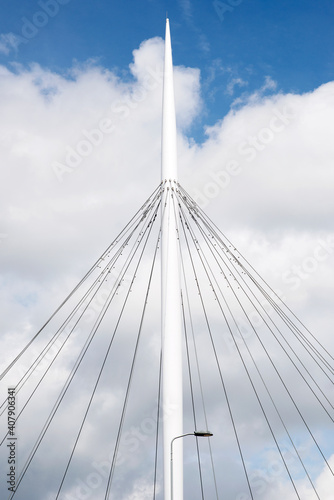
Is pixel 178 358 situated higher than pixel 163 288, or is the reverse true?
pixel 163 288

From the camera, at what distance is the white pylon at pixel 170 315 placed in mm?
27406

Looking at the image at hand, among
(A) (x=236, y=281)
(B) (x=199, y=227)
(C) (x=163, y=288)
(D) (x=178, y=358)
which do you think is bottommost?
(D) (x=178, y=358)

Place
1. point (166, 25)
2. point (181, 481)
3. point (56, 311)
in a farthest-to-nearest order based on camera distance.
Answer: point (166, 25)
point (56, 311)
point (181, 481)

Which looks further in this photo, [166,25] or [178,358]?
[166,25]

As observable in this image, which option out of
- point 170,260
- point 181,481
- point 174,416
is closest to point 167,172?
point 170,260

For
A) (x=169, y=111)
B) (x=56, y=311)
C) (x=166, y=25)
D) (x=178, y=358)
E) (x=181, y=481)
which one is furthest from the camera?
(x=166, y=25)

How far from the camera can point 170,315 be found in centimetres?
2930

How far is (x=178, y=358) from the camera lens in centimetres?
2891

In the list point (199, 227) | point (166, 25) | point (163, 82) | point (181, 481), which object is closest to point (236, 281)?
point (199, 227)

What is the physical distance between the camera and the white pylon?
27406 millimetres

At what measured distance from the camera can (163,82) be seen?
1419 inches

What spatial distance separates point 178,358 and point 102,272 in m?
6.59

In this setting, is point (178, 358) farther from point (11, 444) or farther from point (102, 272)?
point (11, 444)

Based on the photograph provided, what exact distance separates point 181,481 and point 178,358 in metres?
5.36
